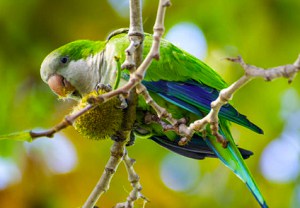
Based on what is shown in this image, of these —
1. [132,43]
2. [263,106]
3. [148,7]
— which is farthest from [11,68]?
[132,43]

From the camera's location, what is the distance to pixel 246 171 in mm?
3859

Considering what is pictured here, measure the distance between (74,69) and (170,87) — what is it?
0.83 meters

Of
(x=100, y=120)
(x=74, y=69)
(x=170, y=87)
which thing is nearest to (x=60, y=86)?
(x=74, y=69)

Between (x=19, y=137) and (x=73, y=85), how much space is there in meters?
1.94

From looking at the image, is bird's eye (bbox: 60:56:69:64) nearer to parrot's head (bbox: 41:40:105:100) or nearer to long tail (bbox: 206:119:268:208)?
parrot's head (bbox: 41:40:105:100)

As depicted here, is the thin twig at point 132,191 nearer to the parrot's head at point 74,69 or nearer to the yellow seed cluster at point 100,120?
the yellow seed cluster at point 100,120

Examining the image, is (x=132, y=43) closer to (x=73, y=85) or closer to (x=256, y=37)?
(x=73, y=85)

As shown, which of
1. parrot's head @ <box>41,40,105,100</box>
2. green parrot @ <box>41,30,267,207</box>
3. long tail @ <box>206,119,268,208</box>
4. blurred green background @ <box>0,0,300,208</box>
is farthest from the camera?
blurred green background @ <box>0,0,300,208</box>

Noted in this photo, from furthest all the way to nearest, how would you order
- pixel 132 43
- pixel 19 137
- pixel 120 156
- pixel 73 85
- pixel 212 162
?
pixel 212 162 → pixel 73 85 → pixel 120 156 → pixel 132 43 → pixel 19 137

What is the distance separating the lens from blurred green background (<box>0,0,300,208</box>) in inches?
247

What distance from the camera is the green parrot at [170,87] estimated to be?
3.97m

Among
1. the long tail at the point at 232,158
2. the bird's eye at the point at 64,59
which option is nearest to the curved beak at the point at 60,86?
the bird's eye at the point at 64,59

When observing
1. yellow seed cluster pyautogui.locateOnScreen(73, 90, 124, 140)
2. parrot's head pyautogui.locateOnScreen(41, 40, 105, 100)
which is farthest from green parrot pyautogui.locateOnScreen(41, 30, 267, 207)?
yellow seed cluster pyautogui.locateOnScreen(73, 90, 124, 140)

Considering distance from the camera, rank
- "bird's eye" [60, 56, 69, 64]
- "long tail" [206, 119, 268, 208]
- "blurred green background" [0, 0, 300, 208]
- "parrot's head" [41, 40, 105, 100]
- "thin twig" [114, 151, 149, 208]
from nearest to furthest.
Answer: "thin twig" [114, 151, 149, 208] → "long tail" [206, 119, 268, 208] → "parrot's head" [41, 40, 105, 100] → "bird's eye" [60, 56, 69, 64] → "blurred green background" [0, 0, 300, 208]
